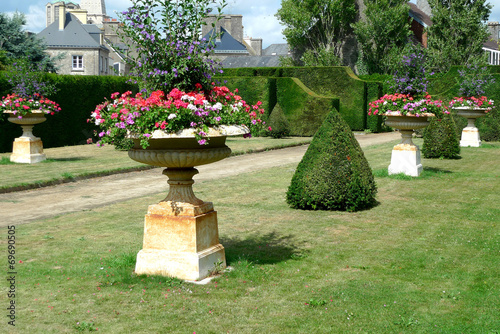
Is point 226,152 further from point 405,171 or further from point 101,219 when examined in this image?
point 405,171

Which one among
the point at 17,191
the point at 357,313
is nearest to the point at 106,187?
the point at 17,191

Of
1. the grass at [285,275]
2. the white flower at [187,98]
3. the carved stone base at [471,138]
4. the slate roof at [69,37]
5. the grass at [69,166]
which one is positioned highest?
the slate roof at [69,37]

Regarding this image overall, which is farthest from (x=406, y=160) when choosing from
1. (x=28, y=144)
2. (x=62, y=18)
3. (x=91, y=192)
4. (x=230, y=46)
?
(x=230, y=46)

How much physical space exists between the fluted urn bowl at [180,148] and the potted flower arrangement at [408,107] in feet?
26.2

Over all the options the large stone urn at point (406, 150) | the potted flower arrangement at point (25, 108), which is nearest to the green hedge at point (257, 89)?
the potted flower arrangement at point (25, 108)

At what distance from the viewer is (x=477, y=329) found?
418 cm

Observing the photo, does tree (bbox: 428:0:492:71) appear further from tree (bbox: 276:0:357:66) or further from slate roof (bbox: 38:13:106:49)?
slate roof (bbox: 38:13:106:49)

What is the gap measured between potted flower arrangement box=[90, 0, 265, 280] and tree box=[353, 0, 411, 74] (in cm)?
3429

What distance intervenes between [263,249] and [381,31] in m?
34.9

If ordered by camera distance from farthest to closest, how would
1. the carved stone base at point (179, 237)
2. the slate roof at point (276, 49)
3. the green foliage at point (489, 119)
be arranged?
the slate roof at point (276, 49), the green foliage at point (489, 119), the carved stone base at point (179, 237)

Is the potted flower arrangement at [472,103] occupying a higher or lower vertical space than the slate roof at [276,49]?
lower

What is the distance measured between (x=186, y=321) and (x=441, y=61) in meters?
35.4

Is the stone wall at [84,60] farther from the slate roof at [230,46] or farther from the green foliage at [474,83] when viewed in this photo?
the green foliage at [474,83]

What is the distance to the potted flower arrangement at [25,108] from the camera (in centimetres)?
1505
